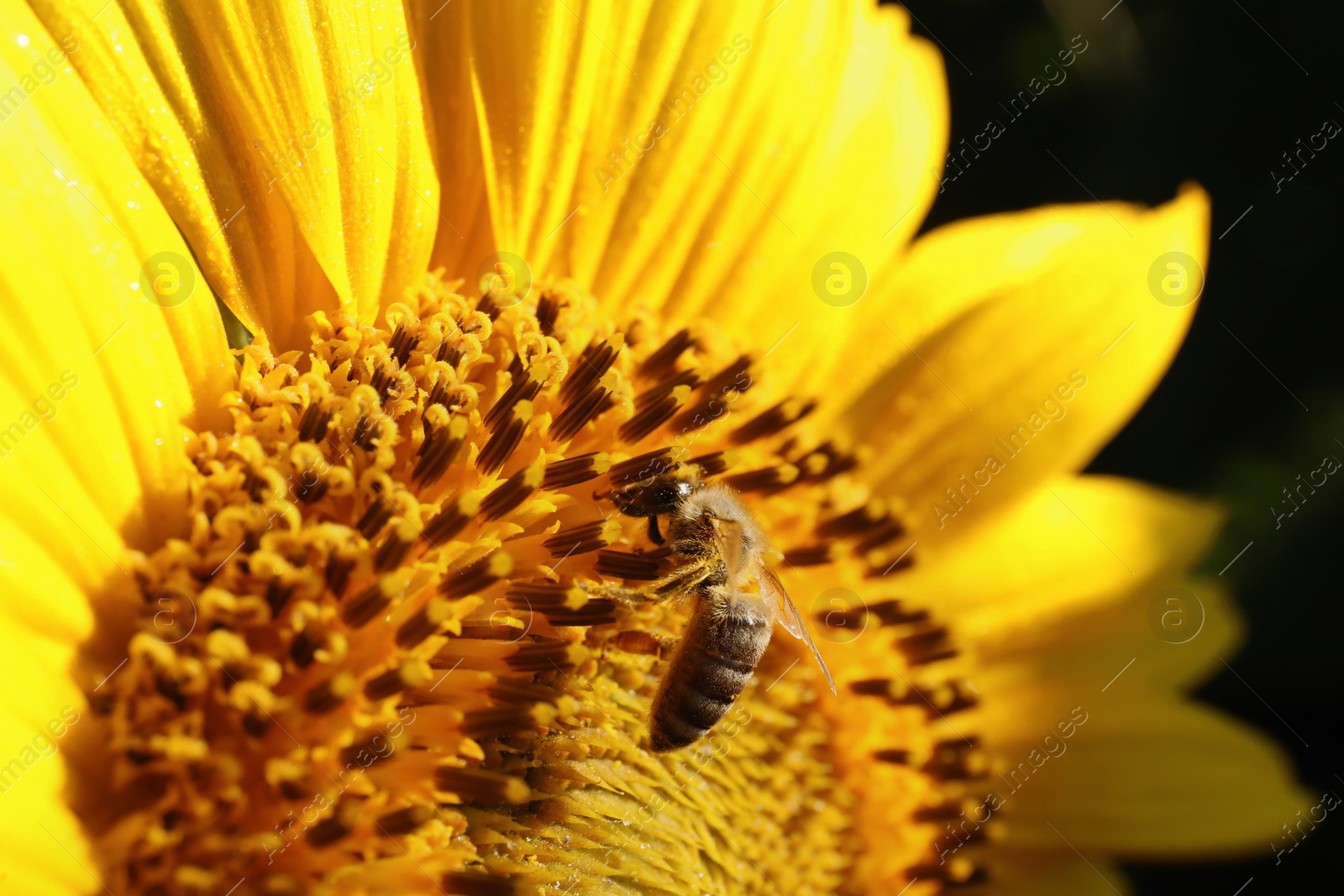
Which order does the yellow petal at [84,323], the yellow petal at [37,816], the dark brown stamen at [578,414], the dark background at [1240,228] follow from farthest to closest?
the dark background at [1240,228]
the dark brown stamen at [578,414]
the yellow petal at [84,323]
the yellow petal at [37,816]

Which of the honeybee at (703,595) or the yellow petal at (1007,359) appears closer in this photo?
the honeybee at (703,595)

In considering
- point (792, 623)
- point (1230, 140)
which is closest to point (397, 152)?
point (792, 623)

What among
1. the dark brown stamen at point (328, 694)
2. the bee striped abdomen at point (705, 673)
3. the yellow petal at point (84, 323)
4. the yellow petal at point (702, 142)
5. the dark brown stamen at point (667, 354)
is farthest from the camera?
the dark brown stamen at point (667, 354)

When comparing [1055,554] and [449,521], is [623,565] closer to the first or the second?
[449,521]

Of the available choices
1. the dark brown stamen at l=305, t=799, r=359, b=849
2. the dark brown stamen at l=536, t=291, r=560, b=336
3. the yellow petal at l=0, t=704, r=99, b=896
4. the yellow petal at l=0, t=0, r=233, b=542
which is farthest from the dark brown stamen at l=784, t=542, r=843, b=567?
the yellow petal at l=0, t=704, r=99, b=896

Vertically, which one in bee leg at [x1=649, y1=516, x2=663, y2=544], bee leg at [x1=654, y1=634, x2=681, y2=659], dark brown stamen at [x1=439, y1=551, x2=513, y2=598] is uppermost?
bee leg at [x1=649, y1=516, x2=663, y2=544]

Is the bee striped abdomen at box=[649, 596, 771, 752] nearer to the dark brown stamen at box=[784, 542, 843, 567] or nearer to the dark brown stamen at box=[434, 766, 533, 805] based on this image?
the dark brown stamen at box=[434, 766, 533, 805]

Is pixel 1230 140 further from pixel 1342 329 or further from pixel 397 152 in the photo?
pixel 397 152

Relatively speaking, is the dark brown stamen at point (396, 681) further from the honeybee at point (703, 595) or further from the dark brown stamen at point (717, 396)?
the dark brown stamen at point (717, 396)

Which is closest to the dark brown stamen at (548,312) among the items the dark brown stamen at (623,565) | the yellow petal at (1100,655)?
the dark brown stamen at (623,565)
